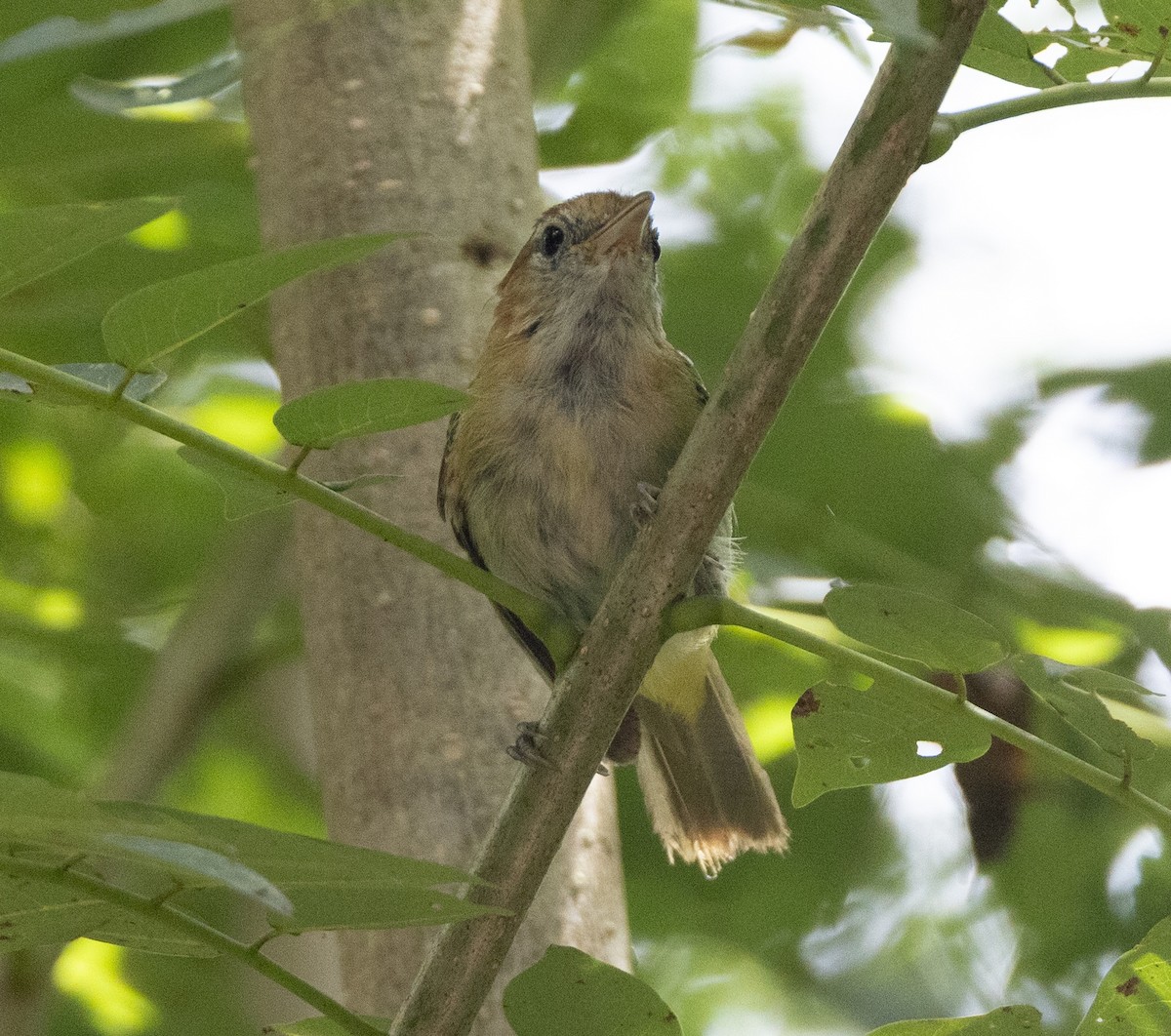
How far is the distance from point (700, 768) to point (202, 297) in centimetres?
217

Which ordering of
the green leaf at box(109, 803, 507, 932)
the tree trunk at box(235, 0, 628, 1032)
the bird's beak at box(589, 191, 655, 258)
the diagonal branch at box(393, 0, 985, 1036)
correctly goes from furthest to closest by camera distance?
the bird's beak at box(589, 191, 655, 258)
the tree trunk at box(235, 0, 628, 1032)
the diagonal branch at box(393, 0, 985, 1036)
the green leaf at box(109, 803, 507, 932)

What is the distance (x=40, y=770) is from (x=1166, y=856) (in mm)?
2394

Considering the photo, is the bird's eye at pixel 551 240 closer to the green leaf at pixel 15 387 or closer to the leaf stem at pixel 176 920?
the green leaf at pixel 15 387

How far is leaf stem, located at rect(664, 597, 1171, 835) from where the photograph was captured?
158 centimetres

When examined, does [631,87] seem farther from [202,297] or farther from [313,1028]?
[313,1028]

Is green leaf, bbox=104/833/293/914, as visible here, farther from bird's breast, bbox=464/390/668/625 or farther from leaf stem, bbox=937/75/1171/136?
bird's breast, bbox=464/390/668/625

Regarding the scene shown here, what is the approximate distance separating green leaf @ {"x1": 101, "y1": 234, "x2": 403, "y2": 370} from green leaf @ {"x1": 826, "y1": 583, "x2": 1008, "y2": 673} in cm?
61

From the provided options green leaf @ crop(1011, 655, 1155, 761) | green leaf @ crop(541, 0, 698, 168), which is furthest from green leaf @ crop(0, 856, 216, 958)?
green leaf @ crop(541, 0, 698, 168)

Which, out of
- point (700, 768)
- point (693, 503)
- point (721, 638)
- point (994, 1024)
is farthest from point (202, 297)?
point (700, 768)

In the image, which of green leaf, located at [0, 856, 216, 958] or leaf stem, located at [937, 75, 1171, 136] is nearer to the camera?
green leaf, located at [0, 856, 216, 958]

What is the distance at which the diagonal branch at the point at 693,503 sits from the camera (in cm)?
151

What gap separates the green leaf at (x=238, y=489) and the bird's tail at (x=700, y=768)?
156 centimetres

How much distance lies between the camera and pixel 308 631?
9.16 feet

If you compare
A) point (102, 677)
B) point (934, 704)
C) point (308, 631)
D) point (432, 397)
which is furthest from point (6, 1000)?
point (934, 704)
